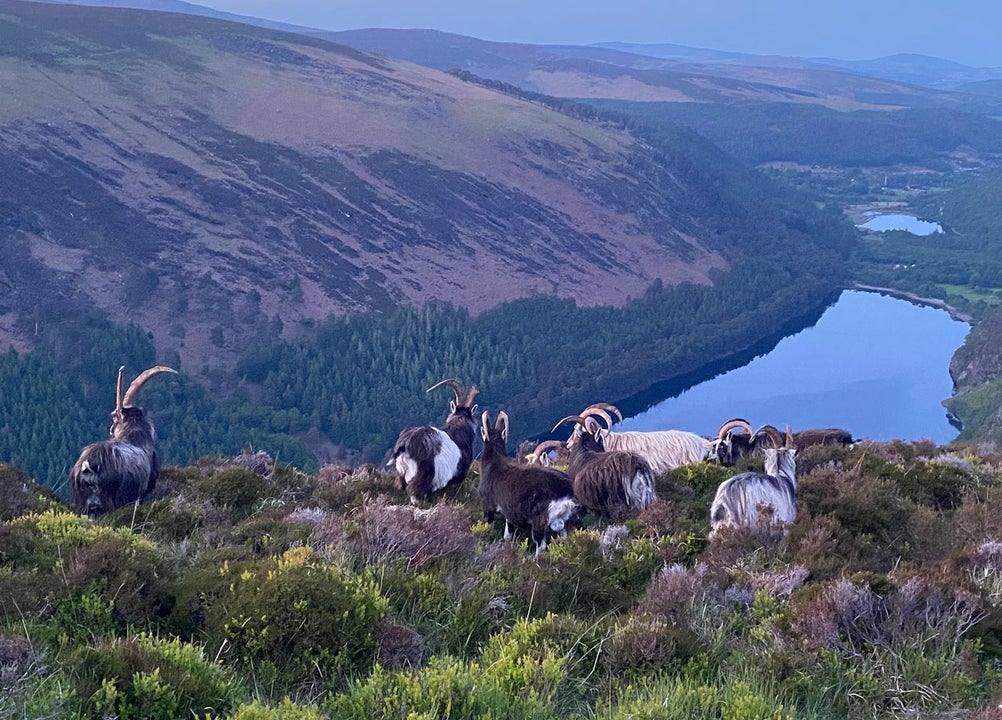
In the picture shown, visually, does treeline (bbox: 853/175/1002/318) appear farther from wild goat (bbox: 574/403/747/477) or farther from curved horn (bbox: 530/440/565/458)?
curved horn (bbox: 530/440/565/458)

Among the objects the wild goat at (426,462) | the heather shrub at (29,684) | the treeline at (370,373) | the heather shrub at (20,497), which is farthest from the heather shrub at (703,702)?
the treeline at (370,373)

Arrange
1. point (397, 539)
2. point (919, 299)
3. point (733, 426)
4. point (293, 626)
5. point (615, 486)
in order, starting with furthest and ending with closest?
point (919, 299) → point (733, 426) → point (615, 486) → point (397, 539) → point (293, 626)

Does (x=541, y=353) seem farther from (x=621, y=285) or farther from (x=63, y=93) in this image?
(x=63, y=93)

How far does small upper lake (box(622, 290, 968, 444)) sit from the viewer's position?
66188mm

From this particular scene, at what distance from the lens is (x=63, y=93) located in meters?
90.8

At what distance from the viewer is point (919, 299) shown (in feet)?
346

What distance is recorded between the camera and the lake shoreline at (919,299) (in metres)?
96.9

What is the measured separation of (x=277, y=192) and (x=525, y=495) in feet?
273

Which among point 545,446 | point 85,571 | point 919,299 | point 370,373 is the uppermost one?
point 85,571

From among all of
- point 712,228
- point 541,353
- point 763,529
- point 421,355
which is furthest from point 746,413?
point 763,529

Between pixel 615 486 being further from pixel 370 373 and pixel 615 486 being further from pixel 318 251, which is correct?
pixel 318 251

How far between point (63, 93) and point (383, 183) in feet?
96.8

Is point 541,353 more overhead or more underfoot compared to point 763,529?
more underfoot

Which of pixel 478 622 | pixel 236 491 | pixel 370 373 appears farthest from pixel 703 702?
pixel 370 373
